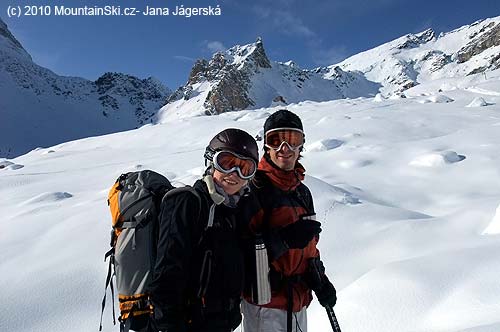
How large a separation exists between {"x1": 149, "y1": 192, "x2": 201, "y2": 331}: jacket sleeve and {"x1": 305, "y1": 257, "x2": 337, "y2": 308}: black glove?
0.84m

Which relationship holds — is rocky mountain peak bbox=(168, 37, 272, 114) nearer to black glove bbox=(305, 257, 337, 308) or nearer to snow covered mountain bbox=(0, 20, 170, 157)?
snow covered mountain bbox=(0, 20, 170, 157)

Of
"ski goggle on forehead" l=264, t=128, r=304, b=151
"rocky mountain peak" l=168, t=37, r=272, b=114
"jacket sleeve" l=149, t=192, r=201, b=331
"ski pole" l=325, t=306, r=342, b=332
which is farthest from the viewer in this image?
"rocky mountain peak" l=168, t=37, r=272, b=114

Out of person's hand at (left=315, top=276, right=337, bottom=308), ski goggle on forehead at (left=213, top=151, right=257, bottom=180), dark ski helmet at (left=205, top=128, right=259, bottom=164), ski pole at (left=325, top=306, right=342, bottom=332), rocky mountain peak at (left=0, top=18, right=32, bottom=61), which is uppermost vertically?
rocky mountain peak at (left=0, top=18, right=32, bottom=61)

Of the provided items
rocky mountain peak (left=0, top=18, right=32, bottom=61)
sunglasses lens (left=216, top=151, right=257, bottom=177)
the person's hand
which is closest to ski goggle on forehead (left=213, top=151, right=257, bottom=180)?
sunglasses lens (left=216, top=151, right=257, bottom=177)

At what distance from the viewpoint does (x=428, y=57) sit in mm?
118250

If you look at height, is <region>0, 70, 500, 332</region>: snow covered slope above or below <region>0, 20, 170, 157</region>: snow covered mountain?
below

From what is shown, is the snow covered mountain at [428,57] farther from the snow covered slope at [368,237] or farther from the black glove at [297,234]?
the black glove at [297,234]

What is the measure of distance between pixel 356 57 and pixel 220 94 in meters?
100

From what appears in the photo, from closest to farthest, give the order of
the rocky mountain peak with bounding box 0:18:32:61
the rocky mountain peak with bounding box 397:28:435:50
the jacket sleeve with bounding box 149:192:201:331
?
the jacket sleeve with bounding box 149:192:201:331 < the rocky mountain peak with bounding box 0:18:32:61 < the rocky mountain peak with bounding box 397:28:435:50

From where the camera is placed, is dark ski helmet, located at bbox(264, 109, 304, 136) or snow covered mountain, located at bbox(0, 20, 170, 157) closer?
dark ski helmet, located at bbox(264, 109, 304, 136)

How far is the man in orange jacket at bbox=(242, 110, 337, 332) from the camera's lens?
2.12 m

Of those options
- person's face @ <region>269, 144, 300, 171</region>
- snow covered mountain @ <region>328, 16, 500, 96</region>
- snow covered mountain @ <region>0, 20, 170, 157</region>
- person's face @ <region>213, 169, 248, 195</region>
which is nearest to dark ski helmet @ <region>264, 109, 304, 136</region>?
person's face @ <region>269, 144, 300, 171</region>

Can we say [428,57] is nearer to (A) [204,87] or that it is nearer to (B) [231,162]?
(A) [204,87]

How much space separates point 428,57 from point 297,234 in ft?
440
